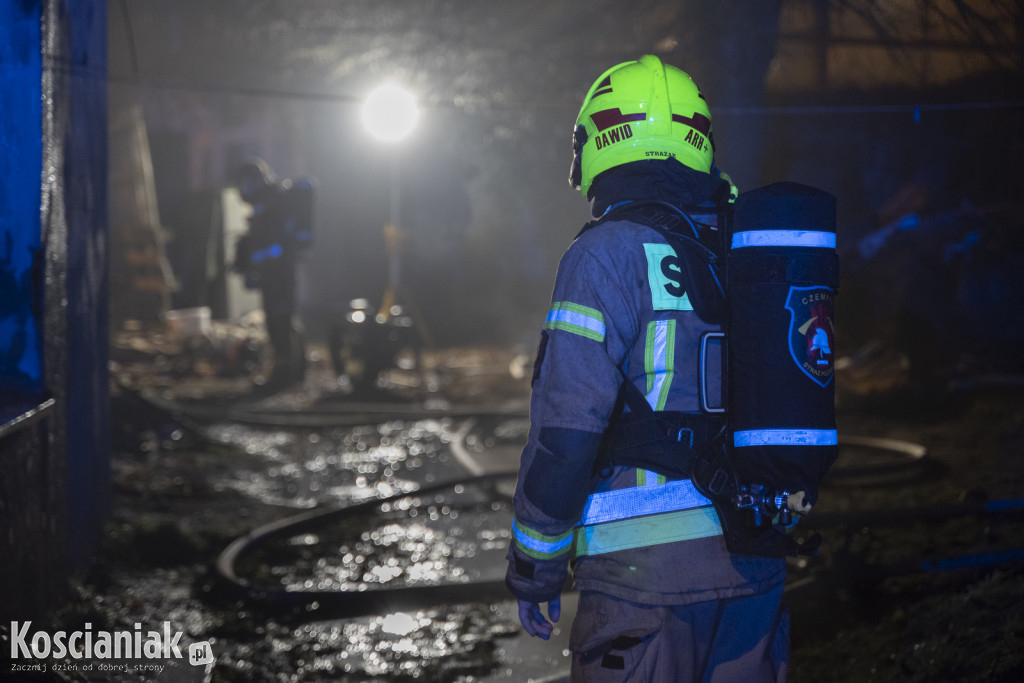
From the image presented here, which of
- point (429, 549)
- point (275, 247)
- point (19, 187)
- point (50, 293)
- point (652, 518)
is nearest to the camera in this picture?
point (652, 518)

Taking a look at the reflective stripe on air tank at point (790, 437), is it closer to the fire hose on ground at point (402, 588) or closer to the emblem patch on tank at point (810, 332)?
the emblem patch on tank at point (810, 332)

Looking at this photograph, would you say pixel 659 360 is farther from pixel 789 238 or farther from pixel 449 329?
pixel 449 329

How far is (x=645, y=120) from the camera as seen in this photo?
6.45 ft

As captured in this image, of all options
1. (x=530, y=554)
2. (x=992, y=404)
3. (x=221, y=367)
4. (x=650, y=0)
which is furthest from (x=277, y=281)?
(x=530, y=554)

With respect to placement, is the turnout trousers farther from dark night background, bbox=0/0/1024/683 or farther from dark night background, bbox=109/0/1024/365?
dark night background, bbox=109/0/1024/365

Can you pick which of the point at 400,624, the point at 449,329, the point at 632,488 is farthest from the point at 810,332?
the point at 449,329

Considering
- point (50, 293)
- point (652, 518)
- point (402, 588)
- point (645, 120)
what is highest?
point (645, 120)

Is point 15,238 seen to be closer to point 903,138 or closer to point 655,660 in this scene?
point 655,660

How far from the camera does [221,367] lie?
11266mm

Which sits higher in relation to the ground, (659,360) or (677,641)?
(659,360)

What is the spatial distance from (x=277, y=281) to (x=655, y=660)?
915 cm

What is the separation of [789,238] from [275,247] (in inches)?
361

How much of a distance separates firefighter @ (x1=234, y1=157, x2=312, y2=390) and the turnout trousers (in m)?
8.94

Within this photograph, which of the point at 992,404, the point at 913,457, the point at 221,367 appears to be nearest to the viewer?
the point at 913,457
